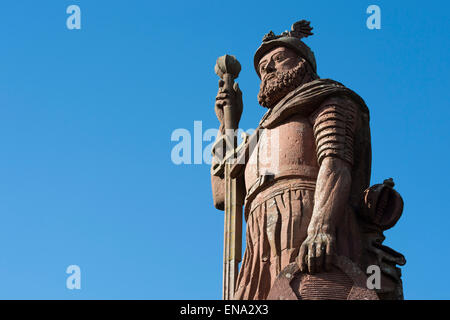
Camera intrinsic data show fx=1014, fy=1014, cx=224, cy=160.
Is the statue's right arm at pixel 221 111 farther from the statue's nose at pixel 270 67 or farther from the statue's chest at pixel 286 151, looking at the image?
the statue's nose at pixel 270 67

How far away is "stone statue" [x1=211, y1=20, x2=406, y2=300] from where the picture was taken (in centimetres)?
1245

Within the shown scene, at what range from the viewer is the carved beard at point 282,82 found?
14367mm

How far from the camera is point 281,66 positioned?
14.5 meters

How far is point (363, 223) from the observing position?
1343 centimetres

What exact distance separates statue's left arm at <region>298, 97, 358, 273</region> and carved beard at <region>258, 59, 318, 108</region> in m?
0.77

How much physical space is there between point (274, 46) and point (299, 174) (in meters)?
2.24

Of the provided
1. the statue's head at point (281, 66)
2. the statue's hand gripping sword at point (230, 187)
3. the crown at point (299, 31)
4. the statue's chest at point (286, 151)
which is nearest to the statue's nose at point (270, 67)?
the statue's head at point (281, 66)

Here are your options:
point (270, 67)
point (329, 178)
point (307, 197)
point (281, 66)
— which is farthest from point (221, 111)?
point (329, 178)

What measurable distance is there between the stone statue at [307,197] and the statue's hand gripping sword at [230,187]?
3 centimetres

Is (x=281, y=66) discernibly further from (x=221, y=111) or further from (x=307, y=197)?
(x=307, y=197)

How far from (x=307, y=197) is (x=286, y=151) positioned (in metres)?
0.75

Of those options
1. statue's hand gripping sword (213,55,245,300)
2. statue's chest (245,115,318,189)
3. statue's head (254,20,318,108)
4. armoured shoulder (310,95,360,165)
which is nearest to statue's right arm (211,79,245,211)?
statue's hand gripping sword (213,55,245,300)
